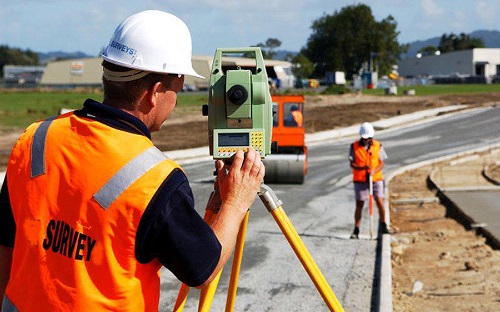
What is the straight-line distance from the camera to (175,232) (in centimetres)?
272

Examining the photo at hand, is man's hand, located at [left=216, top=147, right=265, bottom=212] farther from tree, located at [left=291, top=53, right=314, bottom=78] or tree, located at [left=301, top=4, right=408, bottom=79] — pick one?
tree, located at [left=301, top=4, right=408, bottom=79]

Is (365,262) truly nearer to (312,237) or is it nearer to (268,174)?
(312,237)

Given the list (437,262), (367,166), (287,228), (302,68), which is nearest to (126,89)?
(287,228)

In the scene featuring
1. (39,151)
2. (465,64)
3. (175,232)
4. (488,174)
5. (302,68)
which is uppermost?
(39,151)

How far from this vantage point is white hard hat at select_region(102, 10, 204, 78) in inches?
114

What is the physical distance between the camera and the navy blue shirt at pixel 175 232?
8.91 feet

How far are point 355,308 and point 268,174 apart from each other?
451 inches

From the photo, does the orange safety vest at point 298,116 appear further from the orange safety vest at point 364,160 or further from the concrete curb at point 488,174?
the orange safety vest at point 364,160

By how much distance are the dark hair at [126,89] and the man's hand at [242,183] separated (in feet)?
1.48

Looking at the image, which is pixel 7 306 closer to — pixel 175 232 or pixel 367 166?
pixel 175 232

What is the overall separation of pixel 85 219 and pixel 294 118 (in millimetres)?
17583

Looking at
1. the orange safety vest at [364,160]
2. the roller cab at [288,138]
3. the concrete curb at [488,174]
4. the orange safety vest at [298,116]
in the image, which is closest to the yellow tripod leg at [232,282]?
the orange safety vest at [364,160]

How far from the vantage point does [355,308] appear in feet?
29.7

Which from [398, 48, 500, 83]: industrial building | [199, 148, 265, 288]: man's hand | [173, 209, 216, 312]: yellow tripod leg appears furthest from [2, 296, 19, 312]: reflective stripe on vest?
[398, 48, 500, 83]: industrial building
